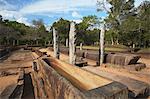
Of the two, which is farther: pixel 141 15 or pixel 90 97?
pixel 141 15

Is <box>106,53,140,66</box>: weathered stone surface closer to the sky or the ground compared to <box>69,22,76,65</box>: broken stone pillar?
closer to the ground

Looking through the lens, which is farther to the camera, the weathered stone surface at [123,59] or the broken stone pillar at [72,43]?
the broken stone pillar at [72,43]

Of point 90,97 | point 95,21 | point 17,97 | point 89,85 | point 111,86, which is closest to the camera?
point 90,97

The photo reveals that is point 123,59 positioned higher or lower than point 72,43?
lower

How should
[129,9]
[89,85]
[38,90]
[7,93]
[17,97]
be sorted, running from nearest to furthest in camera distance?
1. [89,85]
2. [17,97]
3. [7,93]
4. [38,90]
5. [129,9]

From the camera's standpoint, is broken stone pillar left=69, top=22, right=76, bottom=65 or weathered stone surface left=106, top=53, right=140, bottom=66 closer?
weathered stone surface left=106, top=53, right=140, bottom=66

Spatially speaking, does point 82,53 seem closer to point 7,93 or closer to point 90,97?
point 7,93

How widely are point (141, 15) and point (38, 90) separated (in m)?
30.1

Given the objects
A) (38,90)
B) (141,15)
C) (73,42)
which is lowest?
(38,90)

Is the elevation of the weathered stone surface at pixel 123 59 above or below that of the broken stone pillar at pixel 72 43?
below

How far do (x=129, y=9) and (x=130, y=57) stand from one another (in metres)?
36.4

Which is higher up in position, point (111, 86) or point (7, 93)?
point (111, 86)

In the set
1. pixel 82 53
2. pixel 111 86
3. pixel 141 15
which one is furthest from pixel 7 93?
pixel 141 15

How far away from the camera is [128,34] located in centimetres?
3812
